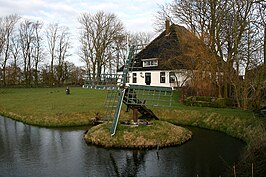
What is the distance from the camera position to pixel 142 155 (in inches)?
498

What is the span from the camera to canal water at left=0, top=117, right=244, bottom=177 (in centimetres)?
1041

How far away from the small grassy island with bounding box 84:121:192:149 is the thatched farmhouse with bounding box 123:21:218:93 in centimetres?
347

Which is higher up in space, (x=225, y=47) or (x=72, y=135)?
(x=225, y=47)

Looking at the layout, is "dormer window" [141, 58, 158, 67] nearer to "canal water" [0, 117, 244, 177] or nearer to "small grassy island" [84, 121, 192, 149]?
"canal water" [0, 117, 244, 177]

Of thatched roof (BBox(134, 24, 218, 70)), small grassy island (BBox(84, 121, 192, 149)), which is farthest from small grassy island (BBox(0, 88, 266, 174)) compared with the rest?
thatched roof (BBox(134, 24, 218, 70))

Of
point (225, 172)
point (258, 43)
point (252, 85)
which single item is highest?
point (258, 43)

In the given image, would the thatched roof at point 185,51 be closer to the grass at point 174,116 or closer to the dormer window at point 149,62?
the dormer window at point 149,62

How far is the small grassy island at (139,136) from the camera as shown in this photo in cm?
1397

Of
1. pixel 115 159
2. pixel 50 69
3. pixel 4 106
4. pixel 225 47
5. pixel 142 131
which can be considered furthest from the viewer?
pixel 50 69

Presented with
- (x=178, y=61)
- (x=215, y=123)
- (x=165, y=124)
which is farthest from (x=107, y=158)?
(x=178, y=61)

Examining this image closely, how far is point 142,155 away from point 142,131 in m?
2.17

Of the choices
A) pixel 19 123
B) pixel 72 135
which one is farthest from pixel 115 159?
pixel 19 123

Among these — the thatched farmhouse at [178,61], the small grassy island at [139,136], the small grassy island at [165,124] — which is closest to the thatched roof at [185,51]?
the thatched farmhouse at [178,61]

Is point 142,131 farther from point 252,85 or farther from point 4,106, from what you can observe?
point 4,106
